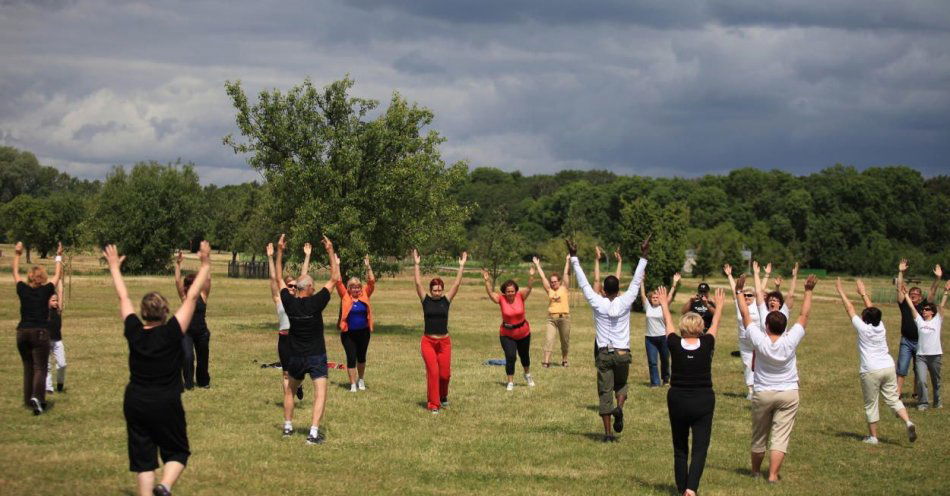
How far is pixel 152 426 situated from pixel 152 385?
0.36 meters

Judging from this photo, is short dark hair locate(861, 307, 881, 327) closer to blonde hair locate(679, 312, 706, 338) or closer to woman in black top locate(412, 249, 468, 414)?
blonde hair locate(679, 312, 706, 338)

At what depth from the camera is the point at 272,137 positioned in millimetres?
31969

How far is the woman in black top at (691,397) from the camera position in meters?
9.44

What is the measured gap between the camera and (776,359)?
10250 millimetres

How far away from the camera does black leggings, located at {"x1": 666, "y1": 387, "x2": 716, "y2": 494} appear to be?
371 inches

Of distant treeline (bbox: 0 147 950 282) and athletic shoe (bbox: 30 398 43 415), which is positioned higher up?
distant treeline (bbox: 0 147 950 282)

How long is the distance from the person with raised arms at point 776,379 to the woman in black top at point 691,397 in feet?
3.59

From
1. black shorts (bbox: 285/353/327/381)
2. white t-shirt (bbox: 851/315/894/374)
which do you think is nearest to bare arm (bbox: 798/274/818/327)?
white t-shirt (bbox: 851/315/894/374)

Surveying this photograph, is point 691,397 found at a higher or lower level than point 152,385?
lower

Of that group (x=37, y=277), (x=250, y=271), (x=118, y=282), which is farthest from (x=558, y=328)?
(x=250, y=271)

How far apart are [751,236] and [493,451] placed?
396 feet

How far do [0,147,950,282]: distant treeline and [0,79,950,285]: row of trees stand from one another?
0.21m

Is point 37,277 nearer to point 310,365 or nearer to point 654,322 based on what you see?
point 310,365

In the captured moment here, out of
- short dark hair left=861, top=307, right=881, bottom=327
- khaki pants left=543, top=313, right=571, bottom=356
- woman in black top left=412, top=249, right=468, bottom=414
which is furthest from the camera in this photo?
khaki pants left=543, top=313, right=571, bottom=356
